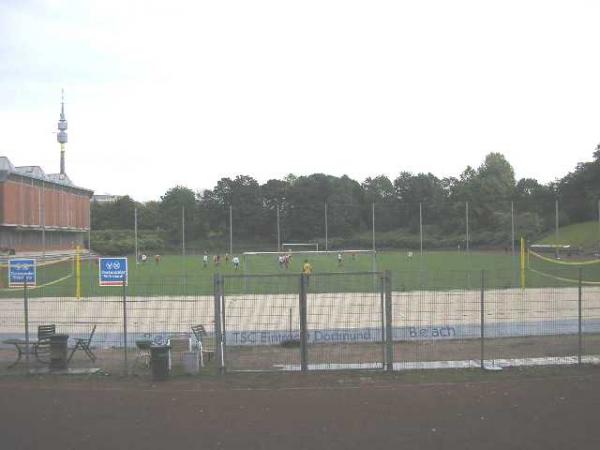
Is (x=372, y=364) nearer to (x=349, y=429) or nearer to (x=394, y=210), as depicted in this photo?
(x=349, y=429)

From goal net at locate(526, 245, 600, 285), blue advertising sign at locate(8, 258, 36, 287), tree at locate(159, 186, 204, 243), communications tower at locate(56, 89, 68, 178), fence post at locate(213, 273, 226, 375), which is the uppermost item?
communications tower at locate(56, 89, 68, 178)

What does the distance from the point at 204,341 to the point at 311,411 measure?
654 centimetres

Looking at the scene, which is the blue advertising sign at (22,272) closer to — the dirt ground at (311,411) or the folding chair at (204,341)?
the dirt ground at (311,411)

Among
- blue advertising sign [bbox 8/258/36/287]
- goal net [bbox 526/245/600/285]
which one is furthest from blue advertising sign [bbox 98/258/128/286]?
goal net [bbox 526/245/600/285]

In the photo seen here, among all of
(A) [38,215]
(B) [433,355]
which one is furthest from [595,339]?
(A) [38,215]

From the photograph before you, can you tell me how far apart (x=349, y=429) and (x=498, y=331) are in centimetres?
887

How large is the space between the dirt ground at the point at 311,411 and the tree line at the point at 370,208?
5467 cm

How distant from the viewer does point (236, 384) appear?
10.3 metres

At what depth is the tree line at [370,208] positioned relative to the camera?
76.4 meters

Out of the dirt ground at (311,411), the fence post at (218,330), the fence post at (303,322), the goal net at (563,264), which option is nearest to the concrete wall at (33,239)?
the goal net at (563,264)

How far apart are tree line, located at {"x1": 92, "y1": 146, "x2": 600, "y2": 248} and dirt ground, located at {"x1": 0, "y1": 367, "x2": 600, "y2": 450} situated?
5467 cm

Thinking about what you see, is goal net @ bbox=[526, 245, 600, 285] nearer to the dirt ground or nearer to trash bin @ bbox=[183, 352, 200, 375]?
the dirt ground

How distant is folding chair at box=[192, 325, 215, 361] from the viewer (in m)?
12.5

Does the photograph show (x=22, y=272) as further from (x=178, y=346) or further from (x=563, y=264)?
(x=563, y=264)
